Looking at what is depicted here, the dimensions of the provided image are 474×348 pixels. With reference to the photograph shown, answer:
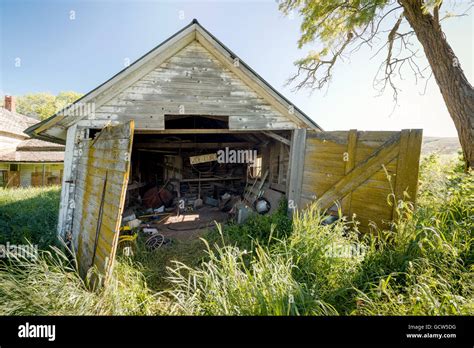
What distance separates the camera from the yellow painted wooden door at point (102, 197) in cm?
276

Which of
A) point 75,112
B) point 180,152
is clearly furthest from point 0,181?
point 75,112

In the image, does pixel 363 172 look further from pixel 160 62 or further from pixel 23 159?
pixel 23 159

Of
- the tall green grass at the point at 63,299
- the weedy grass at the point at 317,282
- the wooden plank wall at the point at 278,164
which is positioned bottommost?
the tall green grass at the point at 63,299

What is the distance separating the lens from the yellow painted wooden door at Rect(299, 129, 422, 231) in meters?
3.98

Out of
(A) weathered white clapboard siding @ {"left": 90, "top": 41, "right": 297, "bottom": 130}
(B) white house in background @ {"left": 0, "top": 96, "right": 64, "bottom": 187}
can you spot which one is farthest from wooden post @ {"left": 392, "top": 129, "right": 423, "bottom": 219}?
(B) white house in background @ {"left": 0, "top": 96, "right": 64, "bottom": 187}

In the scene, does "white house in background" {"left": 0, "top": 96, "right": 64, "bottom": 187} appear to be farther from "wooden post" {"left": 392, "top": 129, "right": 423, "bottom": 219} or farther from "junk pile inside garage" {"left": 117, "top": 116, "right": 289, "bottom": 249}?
"wooden post" {"left": 392, "top": 129, "right": 423, "bottom": 219}

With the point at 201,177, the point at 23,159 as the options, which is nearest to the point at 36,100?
the point at 23,159

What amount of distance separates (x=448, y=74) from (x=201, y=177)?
30.9 feet

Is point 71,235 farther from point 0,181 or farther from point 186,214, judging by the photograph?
point 0,181

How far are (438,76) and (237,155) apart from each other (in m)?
7.35

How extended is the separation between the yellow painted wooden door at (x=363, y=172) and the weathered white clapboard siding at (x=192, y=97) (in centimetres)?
132

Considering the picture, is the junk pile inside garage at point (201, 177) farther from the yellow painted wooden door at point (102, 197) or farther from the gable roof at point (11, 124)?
the gable roof at point (11, 124)

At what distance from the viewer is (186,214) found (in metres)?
8.53

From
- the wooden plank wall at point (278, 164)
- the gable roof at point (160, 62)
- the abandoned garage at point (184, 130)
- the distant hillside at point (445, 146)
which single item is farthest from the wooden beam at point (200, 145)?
the distant hillside at point (445, 146)
